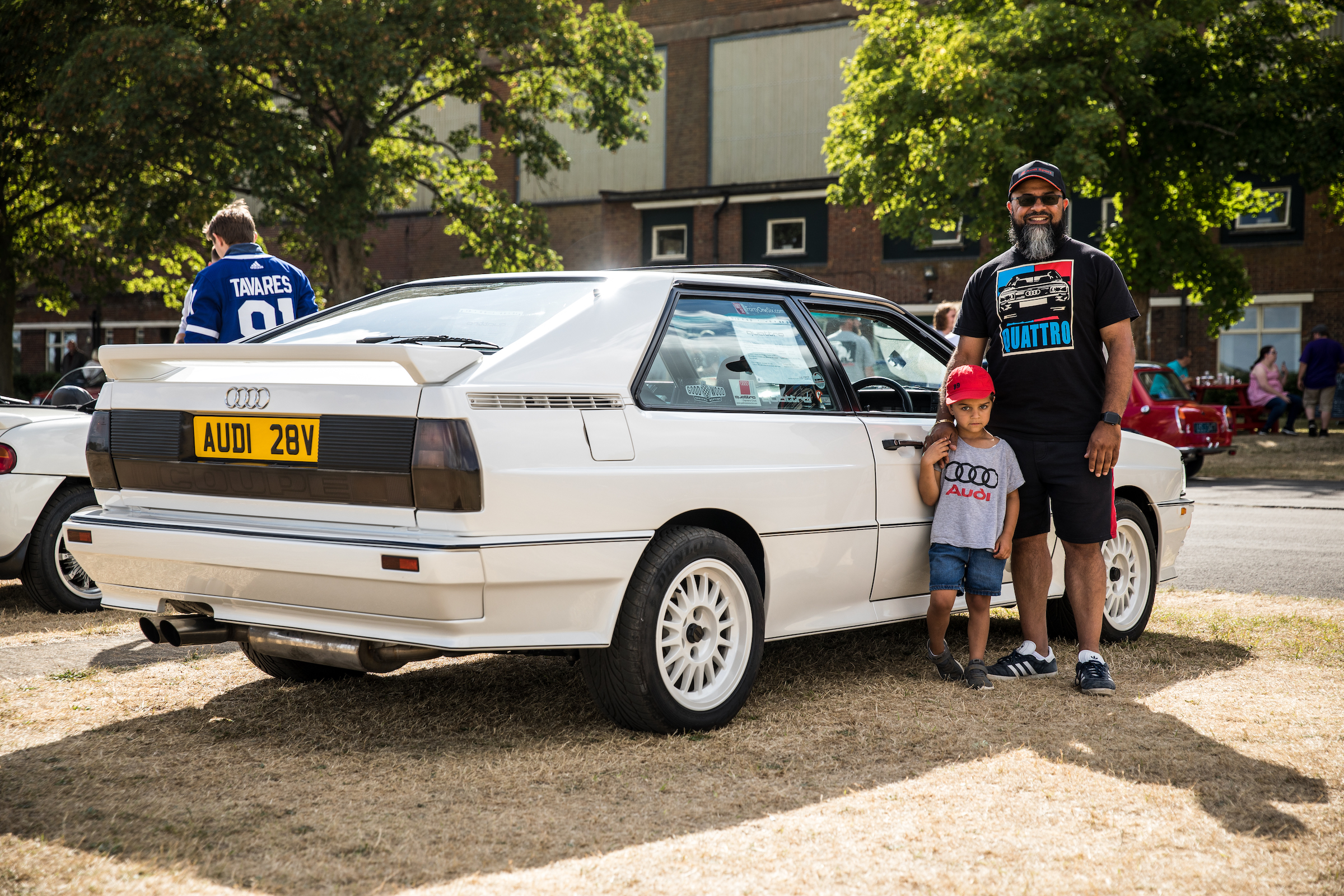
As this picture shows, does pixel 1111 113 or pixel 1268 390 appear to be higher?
pixel 1111 113

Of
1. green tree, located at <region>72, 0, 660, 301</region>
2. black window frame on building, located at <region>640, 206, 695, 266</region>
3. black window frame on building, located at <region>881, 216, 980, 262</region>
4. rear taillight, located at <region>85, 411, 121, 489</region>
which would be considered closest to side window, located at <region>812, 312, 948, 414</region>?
rear taillight, located at <region>85, 411, 121, 489</region>

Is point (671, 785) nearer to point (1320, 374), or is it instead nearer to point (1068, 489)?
point (1068, 489)

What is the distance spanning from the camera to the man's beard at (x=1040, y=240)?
491cm

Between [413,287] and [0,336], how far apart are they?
25.2 m

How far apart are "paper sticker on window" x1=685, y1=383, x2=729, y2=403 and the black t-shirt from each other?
1314 millimetres

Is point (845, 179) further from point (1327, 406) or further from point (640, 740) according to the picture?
point (640, 740)

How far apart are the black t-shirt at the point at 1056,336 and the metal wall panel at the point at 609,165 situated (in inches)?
1256

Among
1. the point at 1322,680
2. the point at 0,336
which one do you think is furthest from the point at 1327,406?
the point at 0,336

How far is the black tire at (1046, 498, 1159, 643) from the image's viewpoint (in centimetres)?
581

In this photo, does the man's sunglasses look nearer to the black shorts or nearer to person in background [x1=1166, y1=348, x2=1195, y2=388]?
the black shorts

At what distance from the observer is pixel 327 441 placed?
3742 millimetres

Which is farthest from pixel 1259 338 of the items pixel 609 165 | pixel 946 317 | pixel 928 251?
pixel 946 317

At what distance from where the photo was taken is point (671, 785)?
11.9 feet

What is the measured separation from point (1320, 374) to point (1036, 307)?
21631 millimetres
